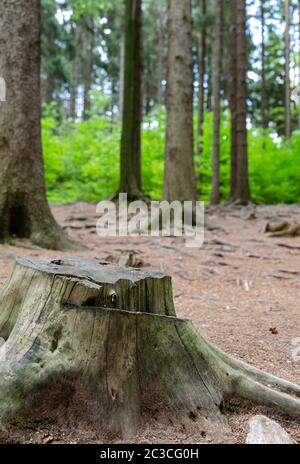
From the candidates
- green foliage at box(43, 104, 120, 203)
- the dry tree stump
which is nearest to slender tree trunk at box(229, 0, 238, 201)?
green foliage at box(43, 104, 120, 203)

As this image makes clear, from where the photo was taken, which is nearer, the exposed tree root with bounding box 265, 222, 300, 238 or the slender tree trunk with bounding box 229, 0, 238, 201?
the exposed tree root with bounding box 265, 222, 300, 238

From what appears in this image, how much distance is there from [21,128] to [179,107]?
13.2ft

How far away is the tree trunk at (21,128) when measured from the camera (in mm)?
5758

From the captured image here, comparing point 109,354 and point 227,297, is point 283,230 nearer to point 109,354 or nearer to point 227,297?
point 227,297

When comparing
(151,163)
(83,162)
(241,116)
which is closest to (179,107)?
(241,116)

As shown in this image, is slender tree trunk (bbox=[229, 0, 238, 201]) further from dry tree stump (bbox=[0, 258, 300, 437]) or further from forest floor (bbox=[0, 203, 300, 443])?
dry tree stump (bbox=[0, 258, 300, 437])

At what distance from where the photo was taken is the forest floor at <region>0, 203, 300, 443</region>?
203 cm

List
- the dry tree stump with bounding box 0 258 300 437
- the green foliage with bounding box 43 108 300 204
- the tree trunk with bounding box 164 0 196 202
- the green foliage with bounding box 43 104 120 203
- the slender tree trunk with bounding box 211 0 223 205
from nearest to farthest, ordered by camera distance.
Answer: the dry tree stump with bounding box 0 258 300 437 < the tree trunk with bounding box 164 0 196 202 < the slender tree trunk with bounding box 211 0 223 205 < the green foliage with bounding box 43 108 300 204 < the green foliage with bounding box 43 104 120 203

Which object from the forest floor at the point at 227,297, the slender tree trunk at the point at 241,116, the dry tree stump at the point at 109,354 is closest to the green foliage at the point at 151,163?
the slender tree trunk at the point at 241,116

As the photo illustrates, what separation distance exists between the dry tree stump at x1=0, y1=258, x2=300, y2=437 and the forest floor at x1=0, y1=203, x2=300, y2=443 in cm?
9

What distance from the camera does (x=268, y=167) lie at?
15.5 metres

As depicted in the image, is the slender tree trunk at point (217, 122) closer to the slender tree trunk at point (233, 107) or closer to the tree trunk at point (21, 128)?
the slender tree trunk at point (233, 107)

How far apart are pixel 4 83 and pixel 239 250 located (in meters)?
4.17

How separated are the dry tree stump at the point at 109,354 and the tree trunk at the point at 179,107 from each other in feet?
22.2
